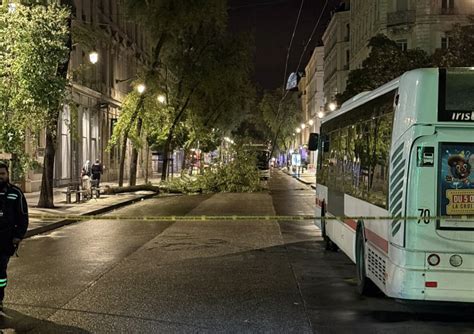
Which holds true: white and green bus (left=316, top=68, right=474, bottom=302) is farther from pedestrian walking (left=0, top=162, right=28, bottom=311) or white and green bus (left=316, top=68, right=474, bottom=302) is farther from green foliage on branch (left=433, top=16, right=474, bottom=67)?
green foliage on branch (left=433, top=16, right=474, bottom=67)

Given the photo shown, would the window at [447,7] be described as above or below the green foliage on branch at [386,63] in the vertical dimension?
above

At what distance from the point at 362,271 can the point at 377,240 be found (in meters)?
1.13

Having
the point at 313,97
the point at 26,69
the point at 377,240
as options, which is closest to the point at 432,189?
the point at 377,240

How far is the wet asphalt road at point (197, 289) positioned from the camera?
23.2 feet

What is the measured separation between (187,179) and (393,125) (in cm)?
3077

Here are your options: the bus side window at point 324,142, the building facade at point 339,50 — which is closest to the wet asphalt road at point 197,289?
the bus side window at point 324,142

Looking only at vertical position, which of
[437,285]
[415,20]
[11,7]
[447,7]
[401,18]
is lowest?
[437,285]

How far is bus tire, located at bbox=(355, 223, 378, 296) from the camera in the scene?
8.41 meters

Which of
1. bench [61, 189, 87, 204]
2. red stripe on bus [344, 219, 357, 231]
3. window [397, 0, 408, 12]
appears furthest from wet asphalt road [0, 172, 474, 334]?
window [397, 0, 408, 12]

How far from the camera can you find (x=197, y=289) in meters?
9.02

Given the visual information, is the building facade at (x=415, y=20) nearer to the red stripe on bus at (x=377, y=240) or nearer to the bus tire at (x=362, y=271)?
the bus tire at (x=362, y=271)

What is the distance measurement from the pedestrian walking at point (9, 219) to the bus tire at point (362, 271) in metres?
4.41

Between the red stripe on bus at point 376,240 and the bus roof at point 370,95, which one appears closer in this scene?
A: the red stripe on bus at point 376,240

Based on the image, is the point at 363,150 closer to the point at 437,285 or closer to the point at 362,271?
the point at 362,271
